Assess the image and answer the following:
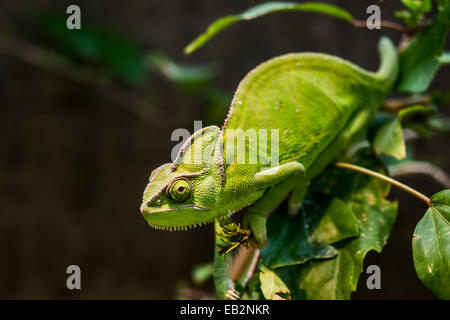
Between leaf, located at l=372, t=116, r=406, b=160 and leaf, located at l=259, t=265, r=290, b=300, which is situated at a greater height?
leaf, located at l=372, t=116, r=406, b=160

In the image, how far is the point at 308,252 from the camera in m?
1.07

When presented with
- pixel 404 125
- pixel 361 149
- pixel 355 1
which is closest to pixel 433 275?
pixel 361 149

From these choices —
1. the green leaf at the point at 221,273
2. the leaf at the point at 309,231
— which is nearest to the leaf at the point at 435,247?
the leaf at the point at 309,231

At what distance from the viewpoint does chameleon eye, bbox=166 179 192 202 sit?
938 millimetres

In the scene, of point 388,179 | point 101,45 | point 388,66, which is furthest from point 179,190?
point 101,45

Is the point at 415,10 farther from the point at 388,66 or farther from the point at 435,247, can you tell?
the point at 435,247

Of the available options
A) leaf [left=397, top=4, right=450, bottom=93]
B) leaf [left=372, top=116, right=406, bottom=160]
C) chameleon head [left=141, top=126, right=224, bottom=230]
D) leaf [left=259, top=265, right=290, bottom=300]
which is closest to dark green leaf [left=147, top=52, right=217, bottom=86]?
leaf [left=397, top=4, right=450, bottom=93]

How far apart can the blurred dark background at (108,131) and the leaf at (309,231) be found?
2466mm

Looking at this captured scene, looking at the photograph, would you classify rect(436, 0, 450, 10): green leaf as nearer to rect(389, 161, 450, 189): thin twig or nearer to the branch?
rect(389, 161, 450, 189): thin twig

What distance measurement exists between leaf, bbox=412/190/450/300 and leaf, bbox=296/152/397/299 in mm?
107

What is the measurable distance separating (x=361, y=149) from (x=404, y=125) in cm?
27

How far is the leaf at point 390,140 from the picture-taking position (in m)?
1.22

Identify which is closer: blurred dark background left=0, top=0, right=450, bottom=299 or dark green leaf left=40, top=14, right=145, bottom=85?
dark green leaf left=40, top=14, right=145, bottom=85

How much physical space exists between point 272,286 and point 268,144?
0.36 m
